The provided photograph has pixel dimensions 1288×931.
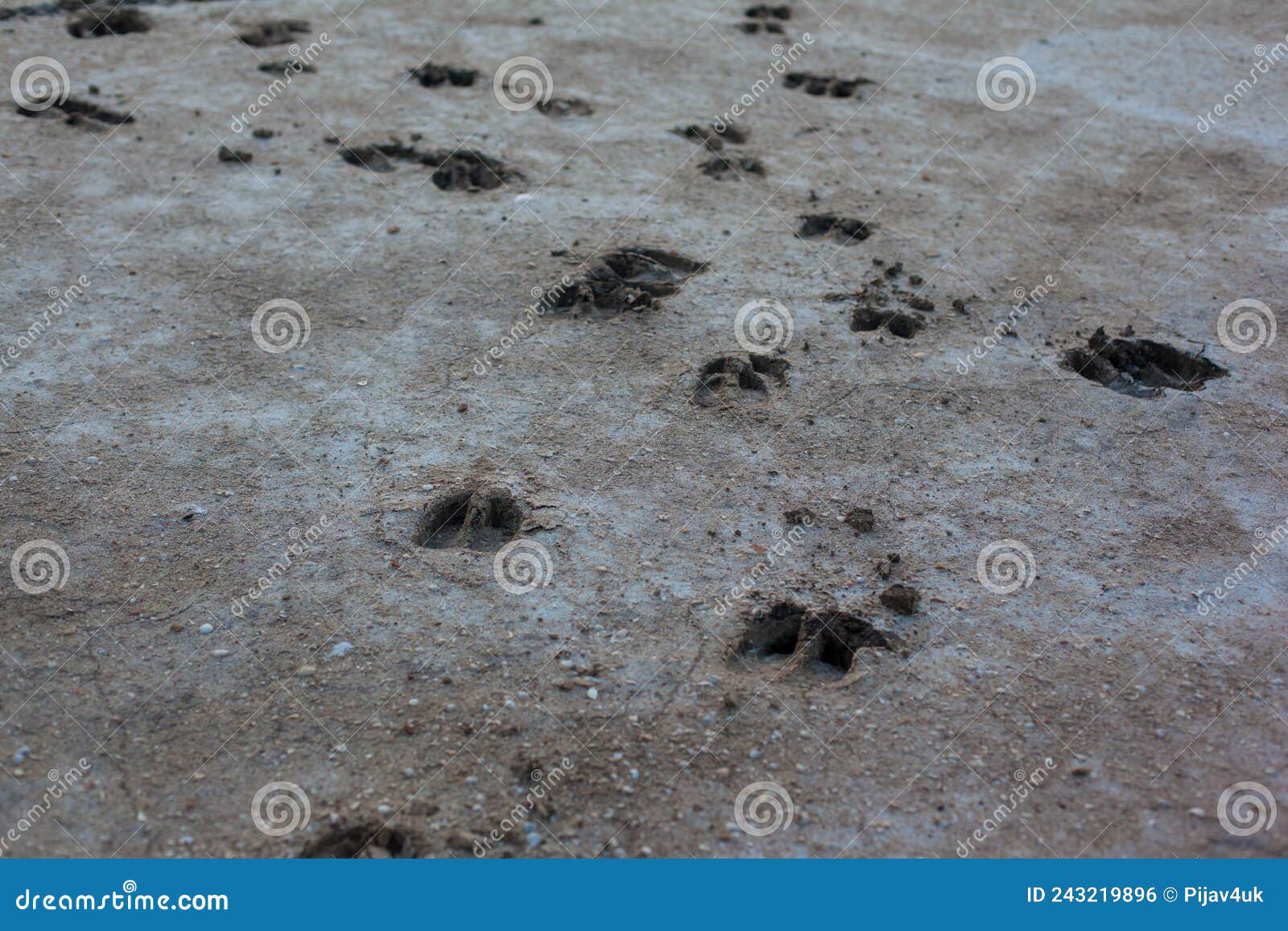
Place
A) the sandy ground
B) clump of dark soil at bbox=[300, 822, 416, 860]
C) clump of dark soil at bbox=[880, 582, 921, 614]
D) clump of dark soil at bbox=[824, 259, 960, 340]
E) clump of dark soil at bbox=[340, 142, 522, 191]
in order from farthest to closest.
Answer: clump of dark soil at bbox=[340, 142, 522, 191] < clump of dark soil at bbox=[824, 259, 960, 340] < clump of dark soil at bbox=[880, 582, 921, 614] < the sandy ground < clump of dark soil at bbox=[300, 822, 416, 860]

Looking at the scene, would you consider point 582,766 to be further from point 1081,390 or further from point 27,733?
point 1081,390

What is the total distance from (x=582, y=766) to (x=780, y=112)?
5.78 meters

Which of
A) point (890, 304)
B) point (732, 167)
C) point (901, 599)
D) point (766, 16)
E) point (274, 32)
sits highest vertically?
point (766, 16)

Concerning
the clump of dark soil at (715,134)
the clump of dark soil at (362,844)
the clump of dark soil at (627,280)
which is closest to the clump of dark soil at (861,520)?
the clump of dark soil at (627,280)

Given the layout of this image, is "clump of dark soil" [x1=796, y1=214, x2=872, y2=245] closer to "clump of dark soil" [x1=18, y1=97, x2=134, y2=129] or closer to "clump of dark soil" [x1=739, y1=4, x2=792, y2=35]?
"clump of dark soil" [x1=739, y1=4, x2=792, y2=35]

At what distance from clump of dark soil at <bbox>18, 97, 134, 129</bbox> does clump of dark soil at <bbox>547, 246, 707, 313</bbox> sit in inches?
146

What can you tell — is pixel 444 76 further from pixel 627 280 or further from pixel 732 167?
pixel 627 280

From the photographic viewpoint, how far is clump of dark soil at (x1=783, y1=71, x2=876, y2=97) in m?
8.34

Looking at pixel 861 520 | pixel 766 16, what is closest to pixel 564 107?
pixel 766 16

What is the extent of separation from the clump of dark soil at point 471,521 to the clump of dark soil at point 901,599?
57.3 inches

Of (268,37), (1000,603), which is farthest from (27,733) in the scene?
(268,37)

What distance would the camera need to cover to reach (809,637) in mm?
4016

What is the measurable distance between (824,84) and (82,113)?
210 inches

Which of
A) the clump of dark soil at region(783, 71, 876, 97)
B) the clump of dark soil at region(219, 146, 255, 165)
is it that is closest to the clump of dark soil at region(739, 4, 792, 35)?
the clump of dark soil at region(783, 71, 876, 97)
